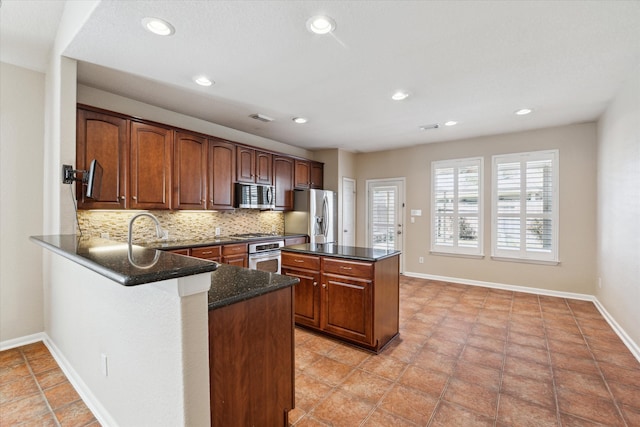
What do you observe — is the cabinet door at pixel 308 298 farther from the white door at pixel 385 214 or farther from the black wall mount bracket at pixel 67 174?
the white door at pixel 385 214

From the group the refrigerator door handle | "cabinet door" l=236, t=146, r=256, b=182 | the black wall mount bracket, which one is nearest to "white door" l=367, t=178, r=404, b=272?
the refrigerator door handle

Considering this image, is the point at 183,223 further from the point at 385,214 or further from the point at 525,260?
the point at 525,260

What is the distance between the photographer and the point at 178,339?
3.65ft

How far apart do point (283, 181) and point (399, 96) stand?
2554 millimetres

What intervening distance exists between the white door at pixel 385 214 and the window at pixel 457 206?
0.67 metres

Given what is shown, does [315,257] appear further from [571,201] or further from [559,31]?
[571,201]

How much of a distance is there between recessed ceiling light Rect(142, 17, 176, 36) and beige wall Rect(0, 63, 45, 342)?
1738 mm

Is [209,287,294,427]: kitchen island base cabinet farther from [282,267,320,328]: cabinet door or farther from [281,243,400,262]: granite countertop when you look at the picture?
[282,267,320,328]: cabinet door

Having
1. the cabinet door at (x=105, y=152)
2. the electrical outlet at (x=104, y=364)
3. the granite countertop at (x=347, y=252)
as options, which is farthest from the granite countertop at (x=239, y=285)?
the cabinet door at (x=105, y=152)

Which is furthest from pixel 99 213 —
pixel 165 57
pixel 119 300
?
pixel 119 300

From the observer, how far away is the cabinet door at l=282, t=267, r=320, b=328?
301cm

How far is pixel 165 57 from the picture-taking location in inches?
97.7

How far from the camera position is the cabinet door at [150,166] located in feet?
10.6

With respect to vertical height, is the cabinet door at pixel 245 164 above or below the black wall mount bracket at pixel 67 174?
above
